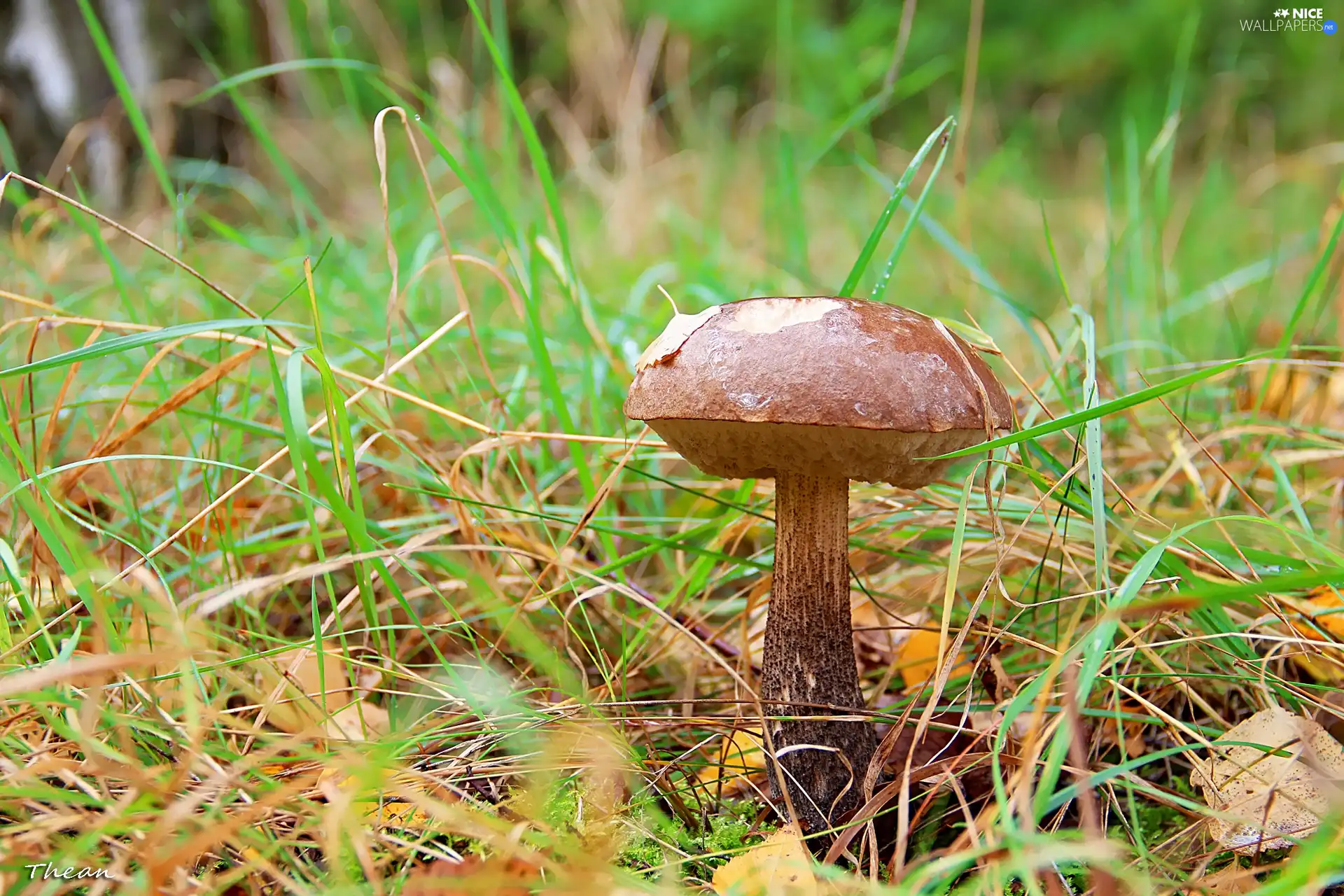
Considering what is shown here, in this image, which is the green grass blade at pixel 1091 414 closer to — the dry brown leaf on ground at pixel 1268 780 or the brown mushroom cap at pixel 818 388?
the brown mushroom cap at pixel 818 388

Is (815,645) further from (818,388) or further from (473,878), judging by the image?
Answer: (473,878)

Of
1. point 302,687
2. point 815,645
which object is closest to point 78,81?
point 302,687

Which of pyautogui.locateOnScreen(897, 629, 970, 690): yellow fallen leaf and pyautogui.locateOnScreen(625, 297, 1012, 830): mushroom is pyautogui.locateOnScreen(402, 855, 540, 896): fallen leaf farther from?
pyautogui.locateOnScreen(897, 629, 970, 690): yellow fallen leaf

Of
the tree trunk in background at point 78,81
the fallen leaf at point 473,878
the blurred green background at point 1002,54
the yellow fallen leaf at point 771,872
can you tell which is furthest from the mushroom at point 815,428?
the blurred green background at point 1002,54

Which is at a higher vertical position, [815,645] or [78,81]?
[78,81]

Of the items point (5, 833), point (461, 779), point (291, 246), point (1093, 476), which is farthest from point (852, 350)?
point (291, 246)

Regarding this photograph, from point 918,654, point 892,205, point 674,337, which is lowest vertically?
point 918,654
